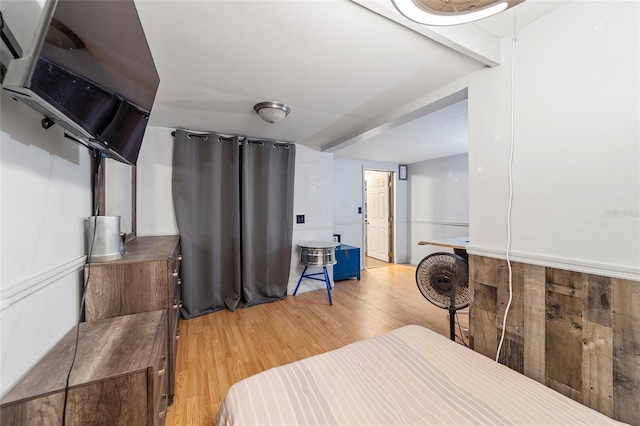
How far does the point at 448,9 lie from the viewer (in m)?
0.90

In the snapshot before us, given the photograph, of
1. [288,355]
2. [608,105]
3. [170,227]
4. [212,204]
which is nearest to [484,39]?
[608,105]

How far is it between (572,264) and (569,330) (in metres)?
0.33

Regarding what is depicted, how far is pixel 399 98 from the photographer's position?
204 cm

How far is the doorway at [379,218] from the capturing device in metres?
5.31

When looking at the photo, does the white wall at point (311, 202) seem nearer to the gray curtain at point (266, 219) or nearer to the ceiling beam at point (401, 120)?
the gray curtain at point (266, 219)

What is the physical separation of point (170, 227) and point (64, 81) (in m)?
2.38

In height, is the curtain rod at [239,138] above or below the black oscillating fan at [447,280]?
above

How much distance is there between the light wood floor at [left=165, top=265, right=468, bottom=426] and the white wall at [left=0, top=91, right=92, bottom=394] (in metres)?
0.91

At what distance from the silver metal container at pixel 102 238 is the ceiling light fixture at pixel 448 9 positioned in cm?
168

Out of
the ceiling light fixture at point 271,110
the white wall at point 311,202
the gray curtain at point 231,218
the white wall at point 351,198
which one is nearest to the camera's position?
the ceiling light fixture at point 271,110

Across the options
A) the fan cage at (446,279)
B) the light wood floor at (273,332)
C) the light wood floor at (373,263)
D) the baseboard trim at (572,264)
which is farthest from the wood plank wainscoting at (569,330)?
the light wood floor at (373,263)

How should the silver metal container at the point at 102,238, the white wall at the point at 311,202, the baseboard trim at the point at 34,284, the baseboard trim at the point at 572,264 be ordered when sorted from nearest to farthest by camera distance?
the baseboard trim at the point at 34,284, the baseboard trim at the point at 572,264, the silver metal container at the point at 102,238, the white wall at the point at 311,202

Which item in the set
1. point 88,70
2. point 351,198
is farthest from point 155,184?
point 351,198

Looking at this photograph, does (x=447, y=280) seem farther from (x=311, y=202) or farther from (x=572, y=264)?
(x=311, y=202)
